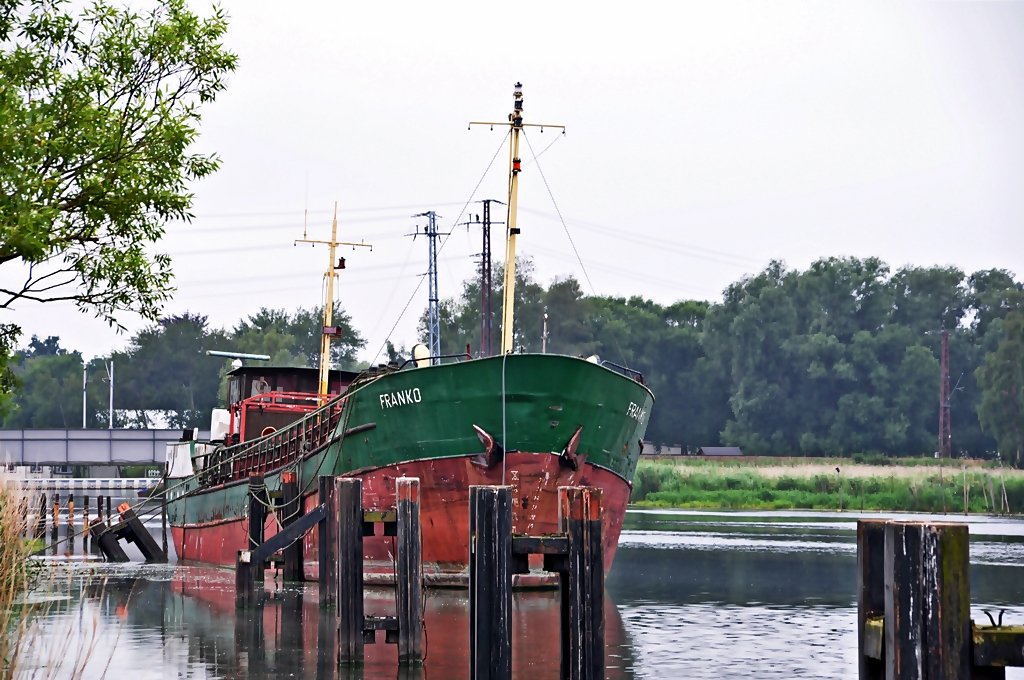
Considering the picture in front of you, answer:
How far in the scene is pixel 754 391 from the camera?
326 feet

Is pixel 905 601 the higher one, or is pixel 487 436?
pixel 487 436

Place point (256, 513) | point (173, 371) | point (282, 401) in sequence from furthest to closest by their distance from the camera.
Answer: point (173, 371)
point (282, 401)
point (256, 513)

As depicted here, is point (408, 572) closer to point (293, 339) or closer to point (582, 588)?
point (582, 588)

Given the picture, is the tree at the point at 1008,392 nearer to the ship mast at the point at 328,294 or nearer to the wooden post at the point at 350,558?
the ship mast at the point at 328,294

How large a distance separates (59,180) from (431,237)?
40964mm

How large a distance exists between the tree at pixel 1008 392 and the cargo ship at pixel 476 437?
58.6 meters

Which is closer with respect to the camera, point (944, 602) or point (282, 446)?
point (944, 602)

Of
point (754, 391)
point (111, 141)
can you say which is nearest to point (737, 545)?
point (111, 141)

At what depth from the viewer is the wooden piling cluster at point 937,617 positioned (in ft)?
26.2

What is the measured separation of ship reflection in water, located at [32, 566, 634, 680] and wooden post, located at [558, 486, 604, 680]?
161 inches

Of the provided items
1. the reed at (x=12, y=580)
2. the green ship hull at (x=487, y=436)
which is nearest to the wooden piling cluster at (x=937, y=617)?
the reed at (x=12, y=580)

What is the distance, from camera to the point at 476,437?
79.6 ft

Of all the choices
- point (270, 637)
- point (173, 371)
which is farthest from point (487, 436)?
point (173, 371)

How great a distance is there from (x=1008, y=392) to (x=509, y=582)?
3015 inches
